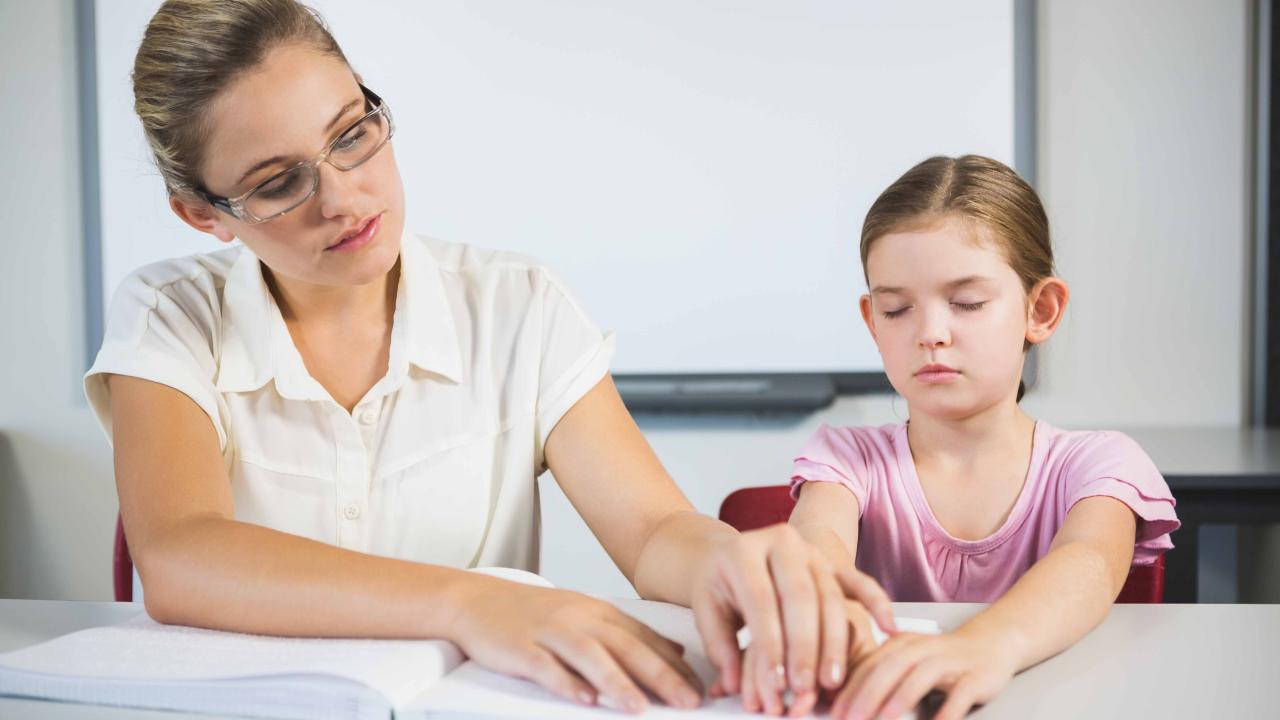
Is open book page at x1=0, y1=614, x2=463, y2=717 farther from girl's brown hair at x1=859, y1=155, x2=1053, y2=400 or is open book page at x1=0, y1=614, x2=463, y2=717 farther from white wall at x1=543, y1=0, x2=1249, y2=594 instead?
white wall at x1=543, y1=0, x2=1249, y2=594

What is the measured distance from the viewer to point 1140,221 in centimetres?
234

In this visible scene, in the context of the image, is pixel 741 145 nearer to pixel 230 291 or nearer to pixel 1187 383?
pixel 1187 383

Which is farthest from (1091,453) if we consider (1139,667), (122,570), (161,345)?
(122,570)

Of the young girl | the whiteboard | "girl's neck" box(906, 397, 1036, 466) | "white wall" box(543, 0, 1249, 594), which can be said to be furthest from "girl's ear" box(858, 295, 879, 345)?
the whiteboard

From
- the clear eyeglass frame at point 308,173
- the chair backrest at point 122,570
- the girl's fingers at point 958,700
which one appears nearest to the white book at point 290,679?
the girl's fingers at point 958,700

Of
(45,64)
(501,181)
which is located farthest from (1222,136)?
(45,64)

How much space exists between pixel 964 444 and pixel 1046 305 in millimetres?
180

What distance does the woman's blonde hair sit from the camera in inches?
37.9

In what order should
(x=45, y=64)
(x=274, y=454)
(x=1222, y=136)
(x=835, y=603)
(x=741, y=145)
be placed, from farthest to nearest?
(x=45, y=64), (x=741, y=145), (x=1222, y=136), (x=274, y=454), (x=835, y=603)

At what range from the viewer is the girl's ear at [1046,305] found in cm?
115

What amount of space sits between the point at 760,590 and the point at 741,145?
196cm

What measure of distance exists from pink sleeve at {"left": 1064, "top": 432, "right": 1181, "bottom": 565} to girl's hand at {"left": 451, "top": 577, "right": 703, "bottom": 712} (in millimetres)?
549

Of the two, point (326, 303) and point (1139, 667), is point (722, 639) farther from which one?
point (326, 303)

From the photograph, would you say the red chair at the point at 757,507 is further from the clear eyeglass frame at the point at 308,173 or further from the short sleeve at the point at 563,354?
the clear eyeglass frame at the point at 308,173
